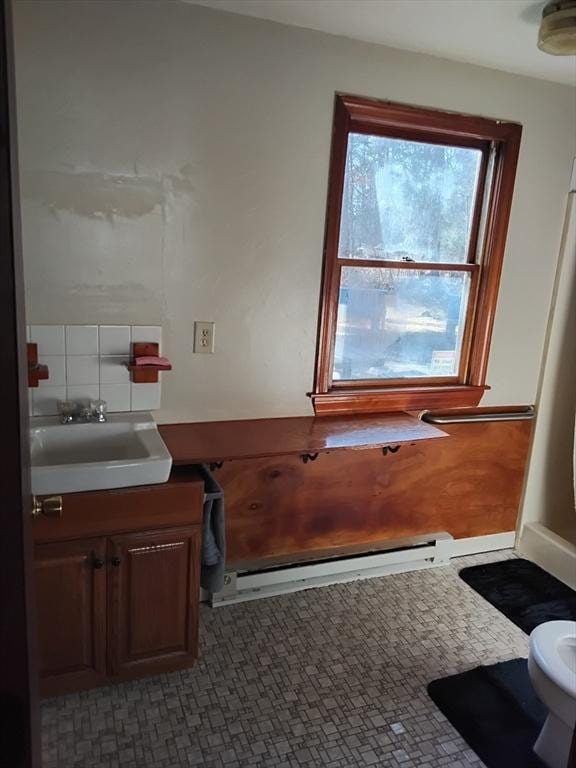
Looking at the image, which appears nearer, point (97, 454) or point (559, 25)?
point (559, 25)

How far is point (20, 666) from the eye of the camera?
2.72ft

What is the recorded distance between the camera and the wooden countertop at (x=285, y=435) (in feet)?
7.31

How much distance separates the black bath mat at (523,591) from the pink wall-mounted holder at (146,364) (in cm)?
177

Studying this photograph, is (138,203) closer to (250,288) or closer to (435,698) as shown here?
(250,288)

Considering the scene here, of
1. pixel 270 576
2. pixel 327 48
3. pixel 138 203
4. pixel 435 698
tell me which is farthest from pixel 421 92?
pixel 435 698

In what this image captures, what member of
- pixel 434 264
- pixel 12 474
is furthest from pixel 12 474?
pixel 434 264

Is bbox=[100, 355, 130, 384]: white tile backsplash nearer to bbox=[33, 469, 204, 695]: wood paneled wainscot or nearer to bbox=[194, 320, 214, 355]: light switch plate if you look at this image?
bbox=[194, 320, 214, 355]: light switch plate

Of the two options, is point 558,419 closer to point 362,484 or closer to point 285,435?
point 362,484

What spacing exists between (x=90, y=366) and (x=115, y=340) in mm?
134

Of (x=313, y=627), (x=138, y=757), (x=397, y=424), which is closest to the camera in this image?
(x=138, y=757)

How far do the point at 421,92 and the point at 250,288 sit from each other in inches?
43.2

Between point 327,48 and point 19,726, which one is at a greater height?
point 327,48

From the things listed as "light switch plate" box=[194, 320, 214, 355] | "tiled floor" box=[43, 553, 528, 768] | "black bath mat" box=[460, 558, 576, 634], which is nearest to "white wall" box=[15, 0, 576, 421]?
"light switch plate" box=[194, 320, 214, 355]

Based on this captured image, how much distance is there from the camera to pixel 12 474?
78 cm
